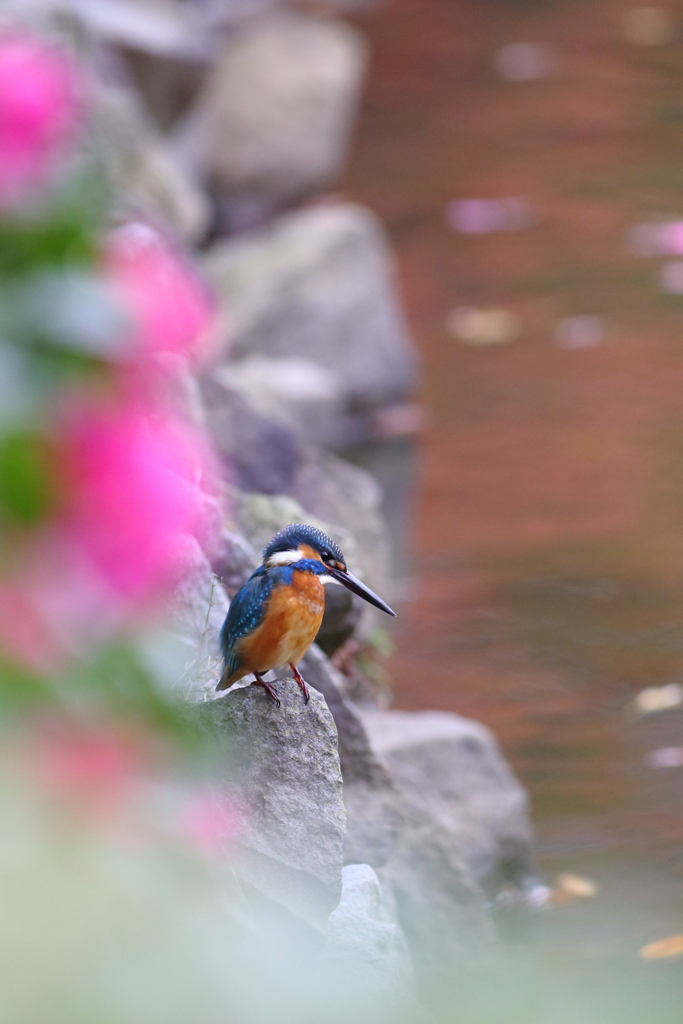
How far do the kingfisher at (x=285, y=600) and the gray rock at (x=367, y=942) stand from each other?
1.09 feet

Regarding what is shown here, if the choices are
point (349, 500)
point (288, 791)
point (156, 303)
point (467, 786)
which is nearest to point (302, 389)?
point (349, 500)

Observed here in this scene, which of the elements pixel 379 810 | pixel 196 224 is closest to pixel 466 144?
pixel 196 224

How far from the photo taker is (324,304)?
4488 millimetres

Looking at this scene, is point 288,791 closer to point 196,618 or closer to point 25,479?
point 196,618

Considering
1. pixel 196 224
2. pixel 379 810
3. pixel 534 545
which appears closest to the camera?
pixel 379 810

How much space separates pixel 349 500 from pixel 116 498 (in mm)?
2243

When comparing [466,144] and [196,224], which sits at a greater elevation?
[466,144]

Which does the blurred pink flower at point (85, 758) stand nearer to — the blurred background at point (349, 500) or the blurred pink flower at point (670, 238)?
the blurred background at point (349, 500)

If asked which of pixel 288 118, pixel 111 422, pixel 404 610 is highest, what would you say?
pixel 288 118

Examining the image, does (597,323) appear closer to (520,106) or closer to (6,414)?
(520,106)

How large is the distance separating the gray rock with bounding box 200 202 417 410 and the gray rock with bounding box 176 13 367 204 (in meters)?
0.64

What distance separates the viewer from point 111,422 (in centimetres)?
56

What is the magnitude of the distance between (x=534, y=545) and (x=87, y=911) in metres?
3.37

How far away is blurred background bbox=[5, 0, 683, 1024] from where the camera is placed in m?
0.54
